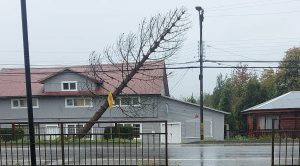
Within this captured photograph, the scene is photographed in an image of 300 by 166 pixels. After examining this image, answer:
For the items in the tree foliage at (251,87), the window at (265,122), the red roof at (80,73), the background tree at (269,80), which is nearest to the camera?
the window at (265,122)

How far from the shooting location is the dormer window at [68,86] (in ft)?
141

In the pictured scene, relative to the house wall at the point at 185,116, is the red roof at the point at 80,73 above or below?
above

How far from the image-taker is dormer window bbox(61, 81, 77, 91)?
4297 cm

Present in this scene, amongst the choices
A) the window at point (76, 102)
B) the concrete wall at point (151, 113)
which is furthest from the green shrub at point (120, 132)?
the window at point (76, 102)

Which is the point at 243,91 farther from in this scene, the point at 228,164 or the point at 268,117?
the point at 228,164

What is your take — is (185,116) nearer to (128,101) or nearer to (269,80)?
(128,101)

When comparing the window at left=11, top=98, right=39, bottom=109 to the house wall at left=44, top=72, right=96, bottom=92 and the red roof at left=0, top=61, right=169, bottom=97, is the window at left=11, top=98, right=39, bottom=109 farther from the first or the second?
the house wall at left=44, top=72, right=96, bottom=92

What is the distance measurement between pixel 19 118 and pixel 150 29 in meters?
21.1

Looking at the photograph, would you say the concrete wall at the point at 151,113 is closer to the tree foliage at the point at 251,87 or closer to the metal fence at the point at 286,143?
the tree foliage at the point at 251,87

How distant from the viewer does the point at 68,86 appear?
142 feet

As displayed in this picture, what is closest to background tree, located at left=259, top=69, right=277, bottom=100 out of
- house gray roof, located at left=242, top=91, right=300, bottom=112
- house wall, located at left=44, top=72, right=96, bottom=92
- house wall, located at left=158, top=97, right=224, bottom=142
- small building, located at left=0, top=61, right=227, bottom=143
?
house wall, located at left=158, top=97, right=224, bottom=142

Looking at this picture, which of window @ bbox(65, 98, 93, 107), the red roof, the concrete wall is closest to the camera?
the red roof

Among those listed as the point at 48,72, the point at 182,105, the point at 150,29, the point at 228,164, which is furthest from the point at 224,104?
the point at 228,164

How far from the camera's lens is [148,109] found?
139 feet
